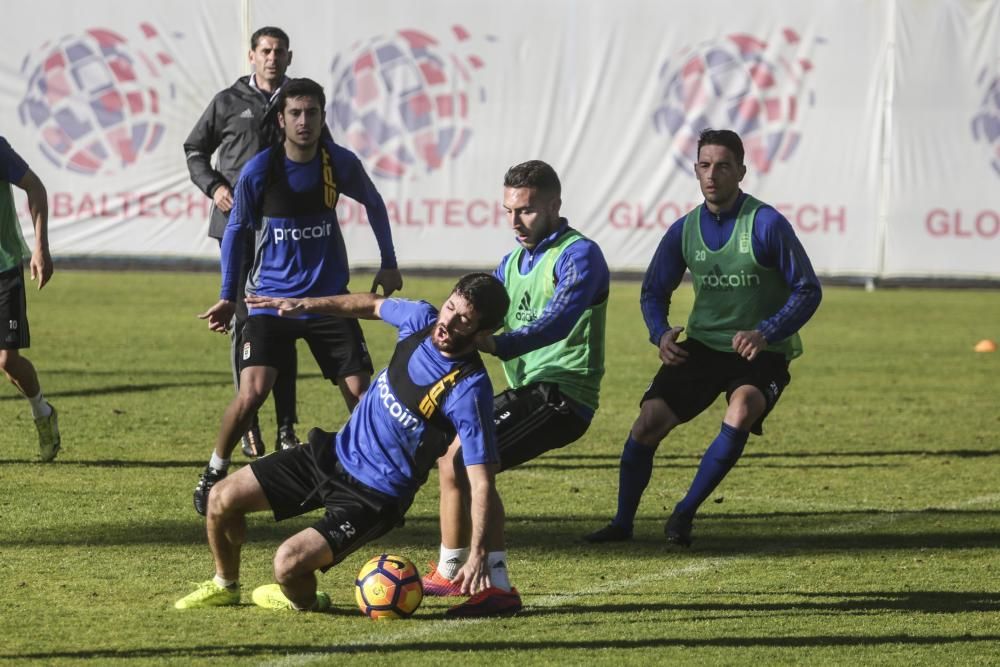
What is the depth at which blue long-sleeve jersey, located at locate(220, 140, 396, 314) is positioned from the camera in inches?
301

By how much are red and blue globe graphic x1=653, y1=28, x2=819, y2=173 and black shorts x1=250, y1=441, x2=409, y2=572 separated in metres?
Answer: 15.8

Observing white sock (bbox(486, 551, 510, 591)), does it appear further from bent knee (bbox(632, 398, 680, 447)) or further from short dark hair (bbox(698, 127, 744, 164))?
short dark hair (bbox(698, 127, 744, 164))

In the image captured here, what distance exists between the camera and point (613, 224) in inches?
827

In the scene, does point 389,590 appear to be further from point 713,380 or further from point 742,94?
point 742,94

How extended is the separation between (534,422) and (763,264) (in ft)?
4.98

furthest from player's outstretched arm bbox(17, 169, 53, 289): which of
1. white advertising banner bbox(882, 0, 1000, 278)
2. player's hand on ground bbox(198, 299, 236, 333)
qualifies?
white advertising banner bbox(882, 0, 1000, 278)

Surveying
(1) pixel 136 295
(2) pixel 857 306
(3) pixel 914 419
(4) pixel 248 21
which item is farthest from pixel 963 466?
(4) pixel 248 21

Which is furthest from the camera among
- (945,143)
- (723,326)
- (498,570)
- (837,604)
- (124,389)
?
(945,143)

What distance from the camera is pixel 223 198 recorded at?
28.7ft

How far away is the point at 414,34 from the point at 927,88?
265 inches

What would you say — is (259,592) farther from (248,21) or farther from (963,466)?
(248,21)

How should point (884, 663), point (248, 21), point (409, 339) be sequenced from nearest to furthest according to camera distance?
1. point (884, 663)
2. point (409, 339)
3. point (248, 21)

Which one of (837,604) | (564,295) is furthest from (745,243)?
(837,604)

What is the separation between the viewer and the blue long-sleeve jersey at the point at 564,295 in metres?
6.12
